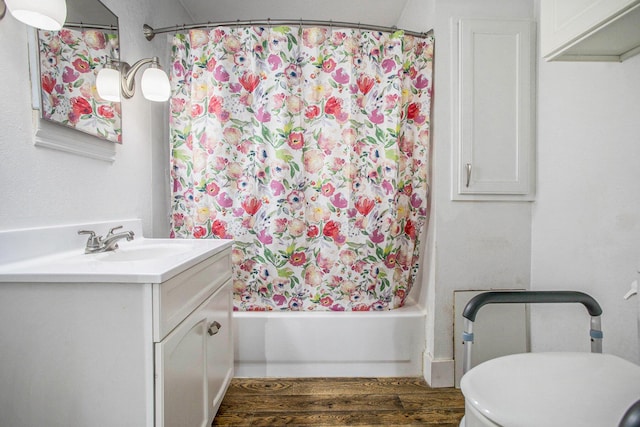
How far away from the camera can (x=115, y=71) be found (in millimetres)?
1442

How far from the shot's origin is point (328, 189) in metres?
1.86

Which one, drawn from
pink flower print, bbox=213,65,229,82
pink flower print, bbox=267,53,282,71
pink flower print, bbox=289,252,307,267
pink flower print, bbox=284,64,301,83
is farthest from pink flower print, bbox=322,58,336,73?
pink flower print, bbox=289,252,307,267

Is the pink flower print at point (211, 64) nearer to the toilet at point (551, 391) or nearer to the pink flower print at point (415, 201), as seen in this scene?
the pink flower print at point (415, 201)

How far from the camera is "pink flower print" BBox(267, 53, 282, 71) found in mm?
1807

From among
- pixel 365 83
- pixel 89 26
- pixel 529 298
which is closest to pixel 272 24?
pixel 365 83

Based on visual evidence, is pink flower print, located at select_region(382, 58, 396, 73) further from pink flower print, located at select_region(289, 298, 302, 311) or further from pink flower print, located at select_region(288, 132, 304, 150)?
pink flower print, located at select_region(289, 298, 302, 311)

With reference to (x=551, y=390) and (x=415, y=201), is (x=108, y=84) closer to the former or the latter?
(x=415, y=201)

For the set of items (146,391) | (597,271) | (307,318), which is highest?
(597,271)

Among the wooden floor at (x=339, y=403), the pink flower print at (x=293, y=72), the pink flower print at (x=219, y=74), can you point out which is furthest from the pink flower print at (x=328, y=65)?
the wooden floor at (x=339, y=403)

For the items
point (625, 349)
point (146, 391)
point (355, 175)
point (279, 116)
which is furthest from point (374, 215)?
point (146, 391)

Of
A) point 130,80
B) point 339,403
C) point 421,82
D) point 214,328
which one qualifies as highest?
point 421,82

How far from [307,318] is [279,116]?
3.80 feet

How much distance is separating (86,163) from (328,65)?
1.29 metres

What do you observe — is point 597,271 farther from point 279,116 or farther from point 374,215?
point 279,116
